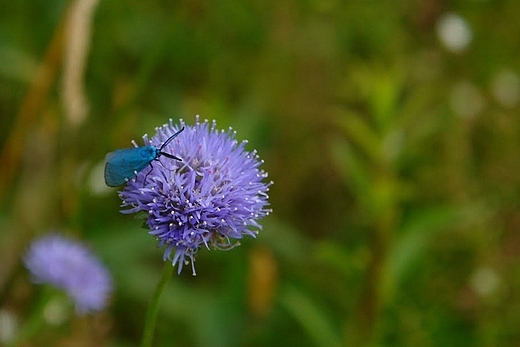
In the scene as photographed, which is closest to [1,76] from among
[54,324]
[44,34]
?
[44,34]

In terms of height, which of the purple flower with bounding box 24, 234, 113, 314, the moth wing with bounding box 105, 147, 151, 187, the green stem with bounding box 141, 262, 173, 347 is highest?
the purple flower with bounding box 24, 234, 113, 314

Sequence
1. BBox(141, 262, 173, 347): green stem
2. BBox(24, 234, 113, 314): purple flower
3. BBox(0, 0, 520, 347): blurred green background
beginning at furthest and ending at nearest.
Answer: BBox(0, 0, 520, 347): blurred green background
BBox(24, 234, 113, 314): purple flower
BBox(141, 262, 173, 347): green stem

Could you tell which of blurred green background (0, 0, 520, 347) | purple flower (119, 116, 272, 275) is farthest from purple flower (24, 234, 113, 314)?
purple flower (119, 116, 272, 275)

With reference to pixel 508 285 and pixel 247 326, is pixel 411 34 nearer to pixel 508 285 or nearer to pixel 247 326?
pixel 508 285

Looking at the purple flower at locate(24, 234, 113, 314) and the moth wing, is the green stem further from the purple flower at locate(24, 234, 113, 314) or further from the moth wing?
the purple flower at locate(24, 234, 113, 314)

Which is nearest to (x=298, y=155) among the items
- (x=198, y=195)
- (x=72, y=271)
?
(x=72, y=271)

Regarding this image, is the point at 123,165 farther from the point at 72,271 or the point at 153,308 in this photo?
the point at 72,271
